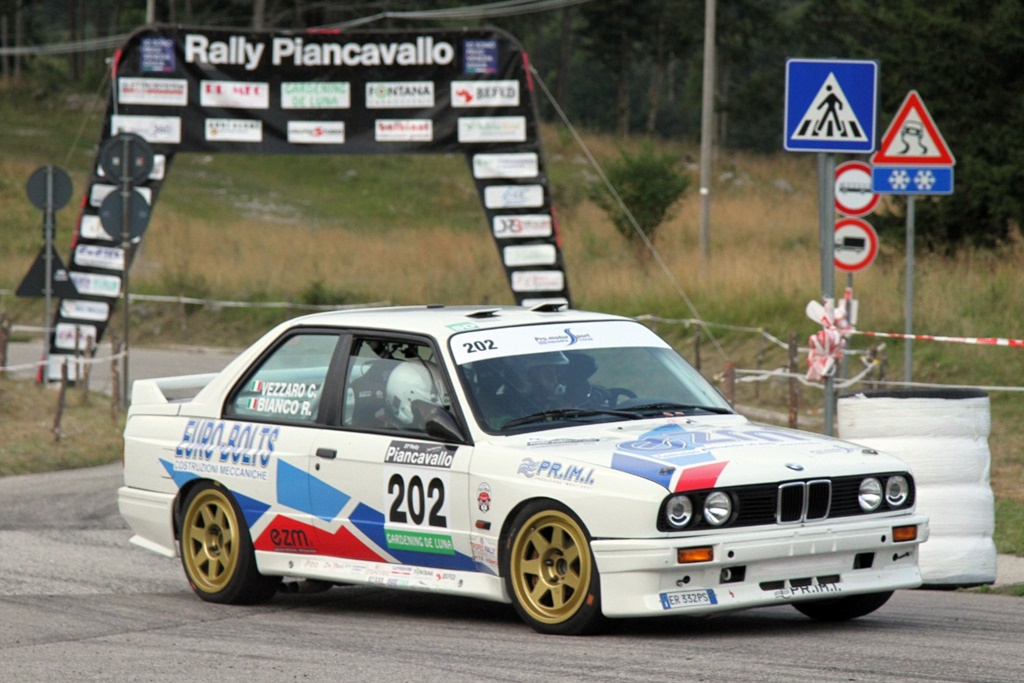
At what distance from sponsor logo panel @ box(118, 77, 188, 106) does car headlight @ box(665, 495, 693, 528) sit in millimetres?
16364

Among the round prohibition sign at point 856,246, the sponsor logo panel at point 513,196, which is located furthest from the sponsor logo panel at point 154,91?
the round prohibition sign at point 856,246

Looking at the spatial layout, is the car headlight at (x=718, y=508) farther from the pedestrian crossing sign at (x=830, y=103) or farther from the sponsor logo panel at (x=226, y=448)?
the pedestrian crossing sign at (x=830, y=103)

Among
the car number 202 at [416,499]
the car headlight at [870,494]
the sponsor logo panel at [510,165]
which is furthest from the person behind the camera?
the sponsor logo panel at [510,165]

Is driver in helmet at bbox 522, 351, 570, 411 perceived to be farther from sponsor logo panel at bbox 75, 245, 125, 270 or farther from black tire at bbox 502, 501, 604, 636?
sponsor logo panel at bbox 75, 245, 125, 270

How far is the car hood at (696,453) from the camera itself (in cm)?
718

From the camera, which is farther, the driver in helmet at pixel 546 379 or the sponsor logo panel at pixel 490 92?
the sponsor logo panel at pixel 490 92

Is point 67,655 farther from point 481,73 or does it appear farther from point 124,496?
point 481,73

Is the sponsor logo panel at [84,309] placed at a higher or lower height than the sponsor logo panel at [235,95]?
lower

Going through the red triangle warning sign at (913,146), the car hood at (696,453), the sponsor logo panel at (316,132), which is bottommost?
the car hood at (696,453)

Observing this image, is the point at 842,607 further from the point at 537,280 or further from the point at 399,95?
the point at 399,95

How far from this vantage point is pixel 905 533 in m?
7.69

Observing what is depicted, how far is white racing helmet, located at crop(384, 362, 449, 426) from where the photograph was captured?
837cm

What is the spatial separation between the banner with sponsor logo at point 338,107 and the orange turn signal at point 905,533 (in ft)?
47.7

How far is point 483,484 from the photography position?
7.78m
